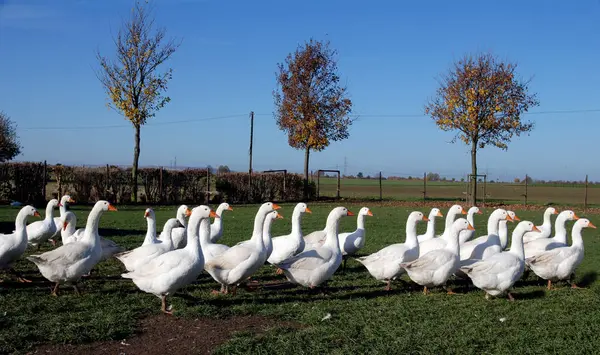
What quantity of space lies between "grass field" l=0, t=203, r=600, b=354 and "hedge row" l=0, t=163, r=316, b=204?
17.5 metres

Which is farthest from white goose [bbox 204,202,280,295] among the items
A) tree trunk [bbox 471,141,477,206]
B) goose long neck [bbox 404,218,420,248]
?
tree trunk [bbox 471,141,477,206]

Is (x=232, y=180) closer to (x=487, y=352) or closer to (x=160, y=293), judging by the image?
(x=160, y=293)

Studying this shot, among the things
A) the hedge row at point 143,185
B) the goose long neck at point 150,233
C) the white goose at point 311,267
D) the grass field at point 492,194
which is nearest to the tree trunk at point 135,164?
the hedge row at point 143,185

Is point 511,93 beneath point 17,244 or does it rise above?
above

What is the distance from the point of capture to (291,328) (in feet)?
22.3

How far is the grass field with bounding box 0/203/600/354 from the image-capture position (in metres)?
6.14

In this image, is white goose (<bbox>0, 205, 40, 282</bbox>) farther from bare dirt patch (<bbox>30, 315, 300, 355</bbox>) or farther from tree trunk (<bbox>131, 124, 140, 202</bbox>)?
tree trunk (<bbox>131, 124, 140, 202</bbox>)

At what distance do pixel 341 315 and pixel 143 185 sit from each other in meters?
24.3

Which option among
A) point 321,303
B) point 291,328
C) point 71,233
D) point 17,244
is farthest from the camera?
point 71,233

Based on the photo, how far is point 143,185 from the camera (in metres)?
29.9

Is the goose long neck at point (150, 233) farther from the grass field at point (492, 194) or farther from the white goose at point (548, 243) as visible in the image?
the grass field at point (492, 194)

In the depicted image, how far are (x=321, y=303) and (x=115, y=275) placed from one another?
408 cm

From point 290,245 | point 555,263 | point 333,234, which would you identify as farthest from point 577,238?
point 290,245

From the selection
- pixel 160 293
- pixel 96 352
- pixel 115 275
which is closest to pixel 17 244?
pixel 115 275
